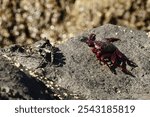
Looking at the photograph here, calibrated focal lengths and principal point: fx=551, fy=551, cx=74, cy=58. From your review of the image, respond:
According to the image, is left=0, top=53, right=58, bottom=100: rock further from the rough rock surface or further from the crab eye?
the crab eye

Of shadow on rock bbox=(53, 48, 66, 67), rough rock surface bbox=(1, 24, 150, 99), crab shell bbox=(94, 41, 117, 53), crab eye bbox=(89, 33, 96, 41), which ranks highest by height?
crab eye bbox=(89, 33, 96, 41)

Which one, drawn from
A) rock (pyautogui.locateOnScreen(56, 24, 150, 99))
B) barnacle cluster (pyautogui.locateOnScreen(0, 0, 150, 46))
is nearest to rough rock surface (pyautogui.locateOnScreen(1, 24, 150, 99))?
rock (pyautogui.locateOnScreen(56, 24, 150, 99))

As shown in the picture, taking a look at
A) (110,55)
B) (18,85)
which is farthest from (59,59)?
(18,85)

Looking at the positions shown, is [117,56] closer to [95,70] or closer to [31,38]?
[95,70]

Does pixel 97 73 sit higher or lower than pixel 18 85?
lower

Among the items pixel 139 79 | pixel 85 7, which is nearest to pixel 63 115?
pixel 139 79

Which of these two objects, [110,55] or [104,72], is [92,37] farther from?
[104,72]
